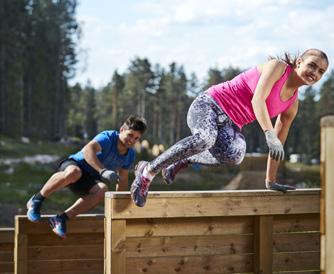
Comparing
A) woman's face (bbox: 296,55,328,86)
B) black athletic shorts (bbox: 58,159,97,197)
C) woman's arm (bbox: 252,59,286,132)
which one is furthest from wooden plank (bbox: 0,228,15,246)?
woman's face (bbox: 296,55,328,86)

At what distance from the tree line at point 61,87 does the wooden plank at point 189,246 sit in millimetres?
40812

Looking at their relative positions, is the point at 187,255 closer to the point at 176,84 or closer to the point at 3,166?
the point at 3,166

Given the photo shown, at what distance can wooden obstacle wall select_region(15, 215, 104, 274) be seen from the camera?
5633mm

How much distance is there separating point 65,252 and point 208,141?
1.81 meters

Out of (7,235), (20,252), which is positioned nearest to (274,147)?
(20,252)

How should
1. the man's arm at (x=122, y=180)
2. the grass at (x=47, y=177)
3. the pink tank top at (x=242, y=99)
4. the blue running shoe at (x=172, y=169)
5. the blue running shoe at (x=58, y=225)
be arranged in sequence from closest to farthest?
the pink tank top at (x=242, y=99)
the blue running shoe at (x=172, y=169)
the blue running shoe at (x=58, y=225)
the man's arm at (x=122, y=180)
the grass at (x=47, y=177)

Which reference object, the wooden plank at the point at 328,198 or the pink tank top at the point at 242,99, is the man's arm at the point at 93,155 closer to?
the pink tank top at the point at 242,99

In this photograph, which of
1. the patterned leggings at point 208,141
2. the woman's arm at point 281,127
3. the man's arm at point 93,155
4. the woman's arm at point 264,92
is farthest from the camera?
the man's arm at point 93,155

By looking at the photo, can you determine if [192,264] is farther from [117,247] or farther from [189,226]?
[117,247]

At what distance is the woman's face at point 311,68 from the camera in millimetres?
4547

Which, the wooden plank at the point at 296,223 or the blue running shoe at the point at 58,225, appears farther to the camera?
the blue running shoe at the point at 58,225

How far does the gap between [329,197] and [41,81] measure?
5288 cm

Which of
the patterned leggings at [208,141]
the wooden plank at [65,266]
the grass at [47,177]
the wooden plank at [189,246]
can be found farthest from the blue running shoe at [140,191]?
the grass at [47,177]

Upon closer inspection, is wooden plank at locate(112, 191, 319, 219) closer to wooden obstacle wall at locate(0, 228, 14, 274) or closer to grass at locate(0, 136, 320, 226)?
wooden obstacle wall at locate(0, 228, 14, 274)
